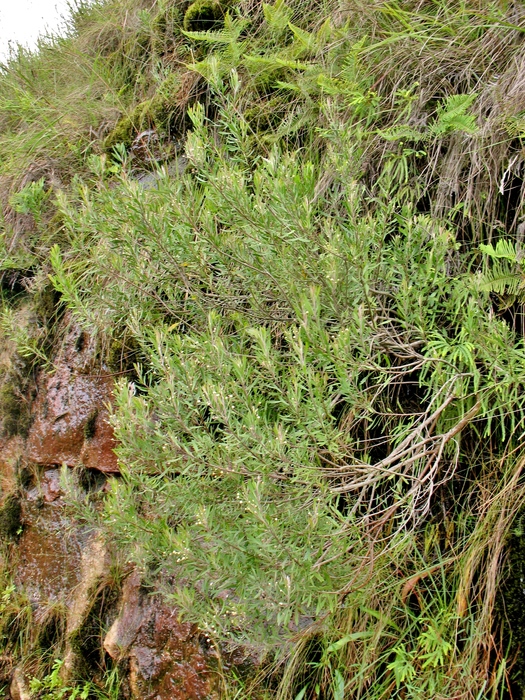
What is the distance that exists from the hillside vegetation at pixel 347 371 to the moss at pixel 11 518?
0.75 meters

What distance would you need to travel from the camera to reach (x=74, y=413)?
3535 mm

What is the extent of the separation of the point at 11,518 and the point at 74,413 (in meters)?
0.81

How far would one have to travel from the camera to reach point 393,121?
2783 mm

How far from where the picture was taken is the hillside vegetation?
1.93 metres

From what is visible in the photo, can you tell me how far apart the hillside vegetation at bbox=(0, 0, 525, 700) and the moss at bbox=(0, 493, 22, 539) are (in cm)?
75

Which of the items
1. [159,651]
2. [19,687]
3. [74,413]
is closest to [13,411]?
[74,413]

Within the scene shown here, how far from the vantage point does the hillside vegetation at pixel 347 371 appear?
1927mm

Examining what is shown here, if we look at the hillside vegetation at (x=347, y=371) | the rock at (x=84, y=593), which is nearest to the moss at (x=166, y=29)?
the hillside vegetation at (x=347, y=371)

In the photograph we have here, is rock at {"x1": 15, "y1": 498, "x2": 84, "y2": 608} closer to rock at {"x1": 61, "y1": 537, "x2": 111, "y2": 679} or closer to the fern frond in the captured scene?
rock at {"x1": 61, "y1": 537, "x2": 111, "y2": 679}

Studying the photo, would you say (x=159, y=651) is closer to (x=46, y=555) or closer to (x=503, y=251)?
(x=46, y=555)

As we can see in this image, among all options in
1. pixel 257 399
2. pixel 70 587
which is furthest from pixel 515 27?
pixel 70 587

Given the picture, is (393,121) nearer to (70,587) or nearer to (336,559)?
(336,559)

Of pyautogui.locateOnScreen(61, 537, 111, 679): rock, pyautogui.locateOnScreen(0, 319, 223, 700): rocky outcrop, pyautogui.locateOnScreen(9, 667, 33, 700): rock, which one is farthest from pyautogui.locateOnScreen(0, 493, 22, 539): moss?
pyautogui.locateOnScreen(9, 667, 33, 700): rock

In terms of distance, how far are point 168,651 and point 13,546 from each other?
146cm
